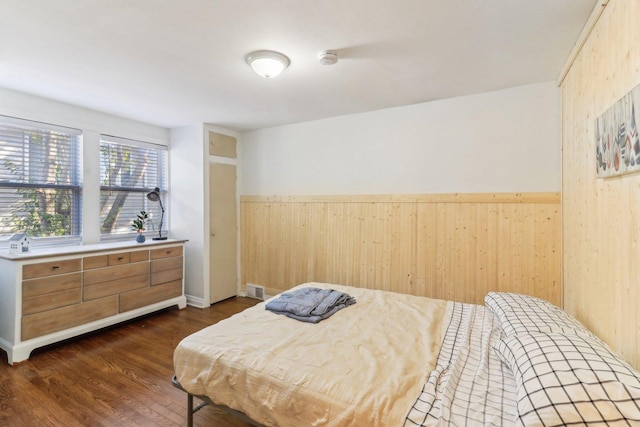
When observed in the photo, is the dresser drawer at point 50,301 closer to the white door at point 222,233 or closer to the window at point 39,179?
the window at point 39,179

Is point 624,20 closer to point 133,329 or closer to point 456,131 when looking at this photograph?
point 456,131

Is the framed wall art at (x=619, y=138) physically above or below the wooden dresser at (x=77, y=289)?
above

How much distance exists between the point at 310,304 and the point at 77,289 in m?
2.38

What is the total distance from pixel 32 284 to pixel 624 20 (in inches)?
172

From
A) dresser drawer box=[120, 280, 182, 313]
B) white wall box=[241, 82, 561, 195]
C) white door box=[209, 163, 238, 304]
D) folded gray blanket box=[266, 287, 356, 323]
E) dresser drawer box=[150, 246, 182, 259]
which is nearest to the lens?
folded gray blanket box=[266, 287, 356, 323]

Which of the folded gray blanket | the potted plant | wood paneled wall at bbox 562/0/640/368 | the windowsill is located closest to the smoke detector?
wood paneled wall at bbox 562/0/640/368

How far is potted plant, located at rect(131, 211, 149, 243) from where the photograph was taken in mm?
3686

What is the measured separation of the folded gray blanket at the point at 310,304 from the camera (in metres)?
2.15

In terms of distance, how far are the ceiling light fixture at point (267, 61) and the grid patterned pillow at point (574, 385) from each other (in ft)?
7.42

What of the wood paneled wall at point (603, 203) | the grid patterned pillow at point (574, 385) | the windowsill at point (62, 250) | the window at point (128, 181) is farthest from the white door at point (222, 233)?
the wood paneled wall at point (603, 203)

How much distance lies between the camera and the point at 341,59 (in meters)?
2.30

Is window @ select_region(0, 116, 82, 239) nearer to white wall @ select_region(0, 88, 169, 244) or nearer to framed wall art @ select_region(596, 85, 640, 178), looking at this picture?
white wall @ select_region(0, 88, 169, 244)

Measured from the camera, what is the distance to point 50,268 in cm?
278

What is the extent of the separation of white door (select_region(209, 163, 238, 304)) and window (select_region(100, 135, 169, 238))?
794 mm
